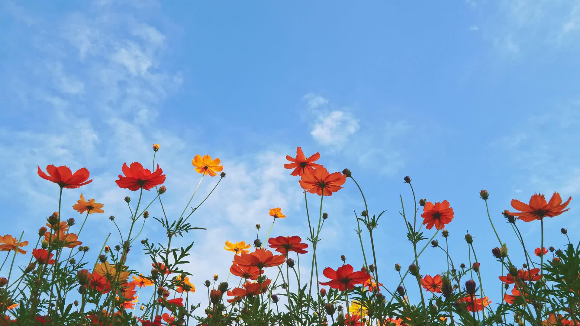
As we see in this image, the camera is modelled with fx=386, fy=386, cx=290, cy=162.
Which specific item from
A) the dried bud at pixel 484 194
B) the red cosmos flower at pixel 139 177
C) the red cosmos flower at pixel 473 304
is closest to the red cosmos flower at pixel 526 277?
the red cosmos flower at pixel 473 304

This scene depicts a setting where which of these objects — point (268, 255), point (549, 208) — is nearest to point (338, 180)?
point (268, 255)

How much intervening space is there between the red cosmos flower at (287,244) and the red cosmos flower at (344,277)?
203 mm

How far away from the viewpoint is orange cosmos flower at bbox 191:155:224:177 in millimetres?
4059

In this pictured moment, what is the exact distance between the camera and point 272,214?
430 cm

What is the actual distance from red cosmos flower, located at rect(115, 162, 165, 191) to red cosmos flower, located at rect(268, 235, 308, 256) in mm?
733

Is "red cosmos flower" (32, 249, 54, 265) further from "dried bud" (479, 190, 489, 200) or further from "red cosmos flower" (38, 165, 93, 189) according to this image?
"dried bud" (479, 190, 489, 200)

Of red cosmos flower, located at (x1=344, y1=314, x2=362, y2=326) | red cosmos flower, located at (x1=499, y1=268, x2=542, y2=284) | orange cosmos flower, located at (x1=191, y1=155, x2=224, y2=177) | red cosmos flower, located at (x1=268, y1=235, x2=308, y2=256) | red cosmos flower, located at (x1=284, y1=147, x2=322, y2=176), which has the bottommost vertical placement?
red cosmos flower, located at (x1=344, y1=314, x2=362, y2=326)

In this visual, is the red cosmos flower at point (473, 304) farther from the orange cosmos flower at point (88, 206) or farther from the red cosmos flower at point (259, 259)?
the orange cosmos flower at point (88, 206)

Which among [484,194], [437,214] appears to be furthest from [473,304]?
[484,194]

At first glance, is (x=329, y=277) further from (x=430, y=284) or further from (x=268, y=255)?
(x=430, y=284)

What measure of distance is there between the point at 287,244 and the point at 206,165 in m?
2.06

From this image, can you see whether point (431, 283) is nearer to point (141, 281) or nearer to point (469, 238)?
point (469, 238)

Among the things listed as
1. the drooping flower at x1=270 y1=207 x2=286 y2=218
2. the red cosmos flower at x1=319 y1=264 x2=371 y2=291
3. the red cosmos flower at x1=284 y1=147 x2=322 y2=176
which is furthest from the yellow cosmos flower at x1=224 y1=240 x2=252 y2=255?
the red cosmos flower at x1=319 y1=264 x2=371 y2=291

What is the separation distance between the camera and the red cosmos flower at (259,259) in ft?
6.88
